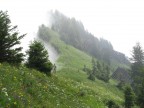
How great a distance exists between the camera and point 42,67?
2952 centimetres

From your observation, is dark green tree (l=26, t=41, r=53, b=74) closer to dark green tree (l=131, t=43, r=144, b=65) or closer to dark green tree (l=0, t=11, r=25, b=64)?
dark green tree (l=0, t=11, r=25, b=64)

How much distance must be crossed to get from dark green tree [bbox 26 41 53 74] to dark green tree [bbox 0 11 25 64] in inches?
133

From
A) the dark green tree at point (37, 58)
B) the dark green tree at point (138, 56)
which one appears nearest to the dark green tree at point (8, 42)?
the dark green tree at point (37, 58)

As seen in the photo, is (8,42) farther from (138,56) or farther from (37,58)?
(138,56)

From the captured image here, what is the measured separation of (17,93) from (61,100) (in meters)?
7.28

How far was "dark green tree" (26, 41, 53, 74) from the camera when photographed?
2905cm

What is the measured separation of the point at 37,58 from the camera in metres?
28.9

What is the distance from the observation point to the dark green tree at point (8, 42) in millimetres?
24581

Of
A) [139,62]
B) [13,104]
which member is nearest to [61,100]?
[13,104]

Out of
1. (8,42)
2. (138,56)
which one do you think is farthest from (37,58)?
(138,56)

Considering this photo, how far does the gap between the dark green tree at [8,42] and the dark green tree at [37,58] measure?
11.1ft

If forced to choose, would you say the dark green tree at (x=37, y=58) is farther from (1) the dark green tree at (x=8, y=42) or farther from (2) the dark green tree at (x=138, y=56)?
(2) the dark green tree at (x=138, y=56)

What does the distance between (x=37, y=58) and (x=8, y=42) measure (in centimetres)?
472

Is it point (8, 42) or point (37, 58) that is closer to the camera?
point (8, 42)
